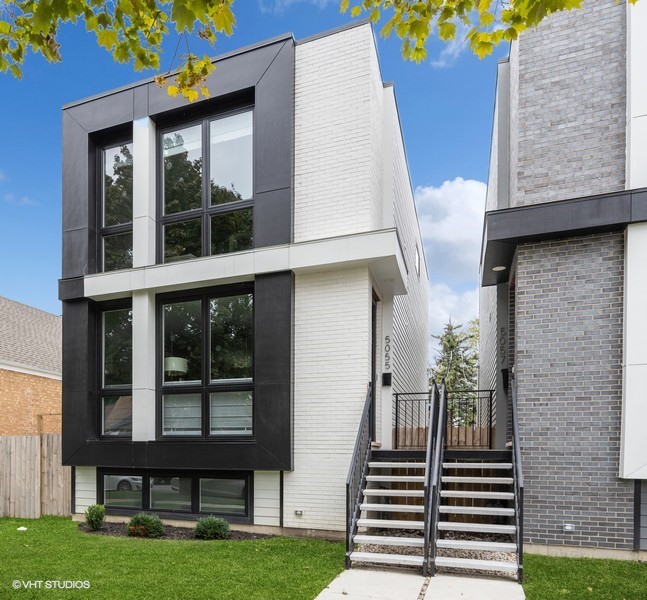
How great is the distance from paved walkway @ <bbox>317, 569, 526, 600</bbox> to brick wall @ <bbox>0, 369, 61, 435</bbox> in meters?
13.0

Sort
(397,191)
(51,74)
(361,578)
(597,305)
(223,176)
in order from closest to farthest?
1. (361,578)
2. (597,305)
3. (223,176)
4. (397,191)
5. (51,74)

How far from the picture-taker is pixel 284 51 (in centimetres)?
844

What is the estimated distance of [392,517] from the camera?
7.93 m

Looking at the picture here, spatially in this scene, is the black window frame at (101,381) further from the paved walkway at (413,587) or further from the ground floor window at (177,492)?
the paved walkway at (413,587)

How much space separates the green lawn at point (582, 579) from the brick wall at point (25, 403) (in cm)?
1420

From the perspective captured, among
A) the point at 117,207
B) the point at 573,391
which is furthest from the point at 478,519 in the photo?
the point at 117,207

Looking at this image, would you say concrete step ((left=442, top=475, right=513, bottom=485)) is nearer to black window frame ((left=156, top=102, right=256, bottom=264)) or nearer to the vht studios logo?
the vht studios logo

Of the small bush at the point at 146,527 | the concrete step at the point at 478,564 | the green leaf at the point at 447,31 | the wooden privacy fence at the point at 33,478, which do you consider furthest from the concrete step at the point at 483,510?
the wooden privacy fence at the point at 33,478

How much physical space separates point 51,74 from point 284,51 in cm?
1085

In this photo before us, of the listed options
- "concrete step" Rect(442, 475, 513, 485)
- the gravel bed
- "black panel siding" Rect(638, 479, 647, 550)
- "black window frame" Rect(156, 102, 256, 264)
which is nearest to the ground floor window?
the gravel bed

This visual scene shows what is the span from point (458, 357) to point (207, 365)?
23858 millimetres

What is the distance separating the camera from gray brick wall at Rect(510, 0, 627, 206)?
6.65 metres

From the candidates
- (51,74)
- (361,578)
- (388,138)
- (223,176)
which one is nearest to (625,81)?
(388,138)

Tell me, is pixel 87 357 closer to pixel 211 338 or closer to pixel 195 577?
pixel 211 338
